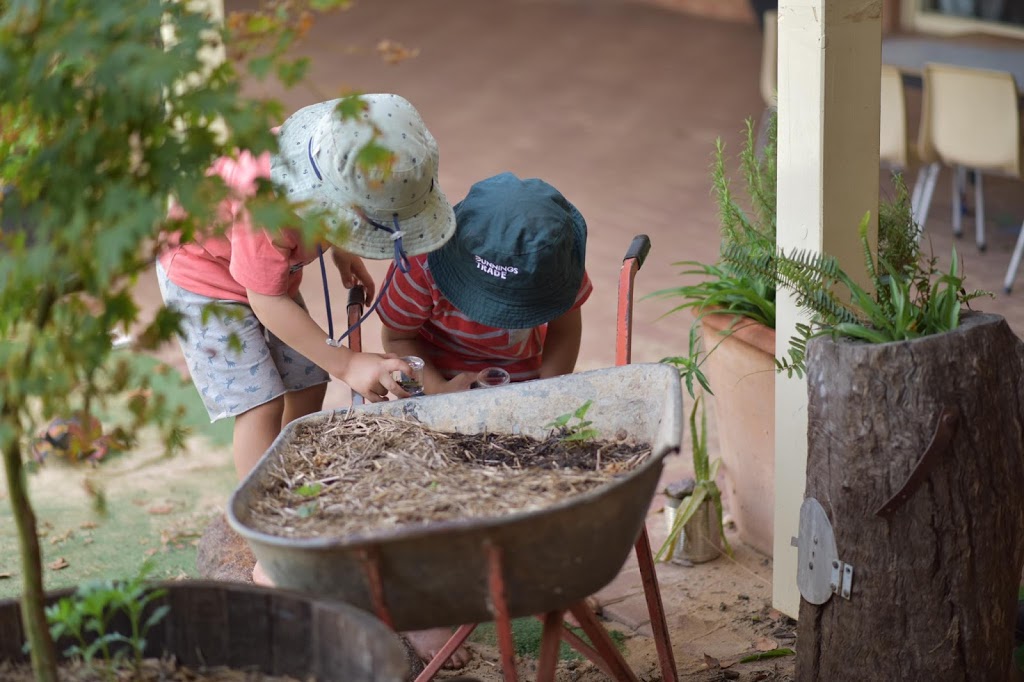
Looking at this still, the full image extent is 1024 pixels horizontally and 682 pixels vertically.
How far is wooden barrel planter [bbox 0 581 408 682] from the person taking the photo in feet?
5.50

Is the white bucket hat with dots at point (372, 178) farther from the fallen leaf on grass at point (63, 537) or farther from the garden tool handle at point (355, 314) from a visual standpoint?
the fallen leaf on grass at point (63, 537)

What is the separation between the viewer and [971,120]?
5.30 m

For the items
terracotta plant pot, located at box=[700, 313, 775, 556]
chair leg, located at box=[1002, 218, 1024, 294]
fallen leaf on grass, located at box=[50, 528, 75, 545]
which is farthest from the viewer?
chair leg, located at box=[1002, 218, 1024, 294]

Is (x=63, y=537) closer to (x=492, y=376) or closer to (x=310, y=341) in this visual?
(x=310, y=341)

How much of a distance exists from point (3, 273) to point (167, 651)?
25.6 inches

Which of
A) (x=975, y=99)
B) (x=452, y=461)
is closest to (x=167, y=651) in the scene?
A: (x=452, y=461)

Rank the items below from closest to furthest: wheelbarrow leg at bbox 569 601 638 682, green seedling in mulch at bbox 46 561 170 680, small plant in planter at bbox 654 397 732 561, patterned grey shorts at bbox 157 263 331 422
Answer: green seedling in mulch at bbox 46 561 170 680 < wheelbarrow leg at bbox 569 601 638 682 < patterned grey shorts at bbox 157 263 331 422 < small plant in planter at bbox 654 397 732 561

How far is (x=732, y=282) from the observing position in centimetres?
306

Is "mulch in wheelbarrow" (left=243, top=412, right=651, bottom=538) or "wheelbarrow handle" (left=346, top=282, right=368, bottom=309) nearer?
"mulch in wheelbarrow" (left=243, top=412, right=651, bottom=538)

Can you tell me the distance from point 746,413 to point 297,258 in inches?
50.6

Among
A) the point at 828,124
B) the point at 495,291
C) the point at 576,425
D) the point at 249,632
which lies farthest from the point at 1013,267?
the point at 249,632

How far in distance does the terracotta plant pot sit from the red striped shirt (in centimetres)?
48

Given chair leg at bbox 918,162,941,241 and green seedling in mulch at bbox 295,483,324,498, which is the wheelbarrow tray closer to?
green seedling in mulch at bbox 295,483,324,498

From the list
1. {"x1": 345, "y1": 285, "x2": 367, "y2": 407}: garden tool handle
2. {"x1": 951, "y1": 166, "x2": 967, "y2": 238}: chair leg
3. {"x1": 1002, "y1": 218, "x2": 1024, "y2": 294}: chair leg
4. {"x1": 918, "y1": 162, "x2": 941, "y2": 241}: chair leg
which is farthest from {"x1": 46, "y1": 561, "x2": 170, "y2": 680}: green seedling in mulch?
{"x1": 951, "y1": 166, "x2": 967, "y2": 238}: chair leg
